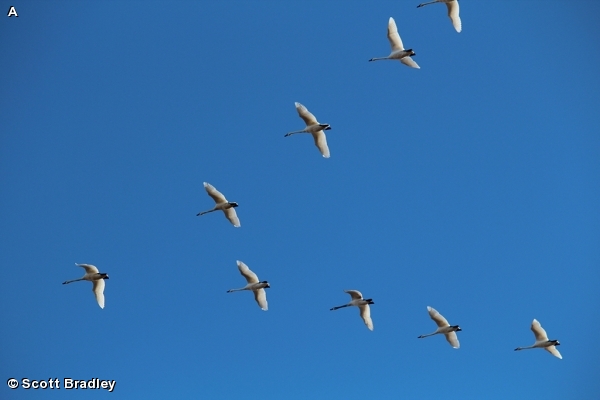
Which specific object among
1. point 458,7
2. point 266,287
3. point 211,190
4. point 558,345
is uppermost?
point 458,7

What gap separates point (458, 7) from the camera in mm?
44375

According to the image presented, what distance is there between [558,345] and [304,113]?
61.2ft

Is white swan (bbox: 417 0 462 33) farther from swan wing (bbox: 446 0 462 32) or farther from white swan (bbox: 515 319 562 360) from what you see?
white swan (bbox: 515 319 562 360)

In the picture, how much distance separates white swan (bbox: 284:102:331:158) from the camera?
1749 inches

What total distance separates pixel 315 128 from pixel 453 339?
1360cm

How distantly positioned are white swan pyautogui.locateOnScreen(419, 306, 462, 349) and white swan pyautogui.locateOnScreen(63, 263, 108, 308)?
16544 millimetres

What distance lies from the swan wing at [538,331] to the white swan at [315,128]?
14960 millimetres

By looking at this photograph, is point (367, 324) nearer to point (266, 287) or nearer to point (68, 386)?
point (266, 287)

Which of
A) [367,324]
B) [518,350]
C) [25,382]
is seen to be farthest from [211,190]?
[518,350]

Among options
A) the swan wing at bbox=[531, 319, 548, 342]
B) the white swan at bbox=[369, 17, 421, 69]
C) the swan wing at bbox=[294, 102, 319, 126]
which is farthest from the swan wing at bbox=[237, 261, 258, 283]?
the swan wing at bbox=[531, 319, 548, 342]

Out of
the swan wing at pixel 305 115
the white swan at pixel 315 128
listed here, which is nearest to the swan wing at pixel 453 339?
the white swan at pixel 315 128

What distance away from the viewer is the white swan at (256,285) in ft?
157

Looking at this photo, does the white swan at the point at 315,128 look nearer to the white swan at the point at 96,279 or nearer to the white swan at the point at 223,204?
the white swan at the point at 223,204

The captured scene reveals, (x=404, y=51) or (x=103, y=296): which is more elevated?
(x=404, y=51)
